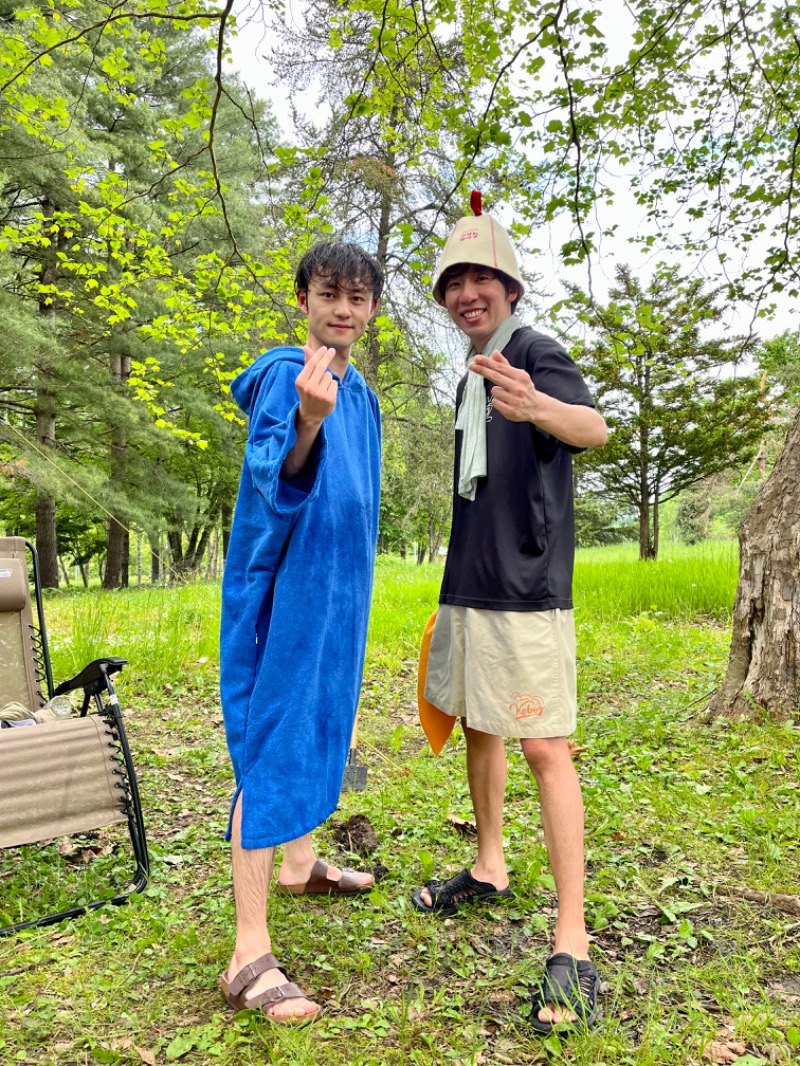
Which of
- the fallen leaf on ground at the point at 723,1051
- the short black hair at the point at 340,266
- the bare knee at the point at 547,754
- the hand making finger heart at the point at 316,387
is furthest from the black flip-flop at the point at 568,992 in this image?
the short black hair at the point at 340,266

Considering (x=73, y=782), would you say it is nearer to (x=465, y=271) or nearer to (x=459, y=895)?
(x=459, y=895)

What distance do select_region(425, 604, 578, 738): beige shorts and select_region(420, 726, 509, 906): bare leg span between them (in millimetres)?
291

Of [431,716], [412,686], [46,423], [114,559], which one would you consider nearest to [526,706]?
[431,716]

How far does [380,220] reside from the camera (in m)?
10.3

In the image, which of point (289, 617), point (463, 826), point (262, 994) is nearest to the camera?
point (262, 994)

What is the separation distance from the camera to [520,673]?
75.2 inches

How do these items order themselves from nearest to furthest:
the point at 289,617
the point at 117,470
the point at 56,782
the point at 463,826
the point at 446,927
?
1. the point at 289,617
2. the point at 446,927
3. the point at 56,782
4. the point at 463,826
5. the point at 117,470

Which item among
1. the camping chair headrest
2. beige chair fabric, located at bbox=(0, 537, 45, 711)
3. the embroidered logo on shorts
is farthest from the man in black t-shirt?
the camping chair headrest

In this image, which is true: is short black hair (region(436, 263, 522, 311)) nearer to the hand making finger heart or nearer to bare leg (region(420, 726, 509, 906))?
the hand making finger heart

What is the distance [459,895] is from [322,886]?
474 mm

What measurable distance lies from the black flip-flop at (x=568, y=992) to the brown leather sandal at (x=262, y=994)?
57 cm

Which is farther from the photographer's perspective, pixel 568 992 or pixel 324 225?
pixel 324 225

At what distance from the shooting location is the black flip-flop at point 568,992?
1719 millimetres

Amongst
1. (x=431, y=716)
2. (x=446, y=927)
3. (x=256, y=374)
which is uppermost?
(x=256, y=374)
